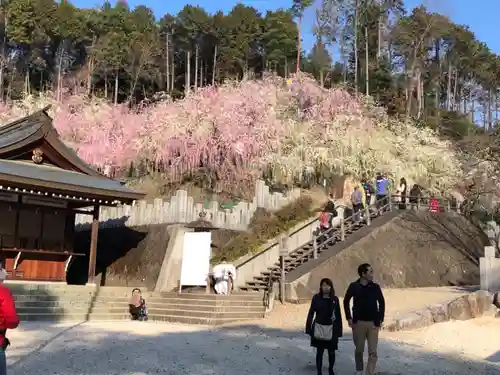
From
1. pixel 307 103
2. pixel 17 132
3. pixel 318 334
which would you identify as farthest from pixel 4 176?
pixel 307 103

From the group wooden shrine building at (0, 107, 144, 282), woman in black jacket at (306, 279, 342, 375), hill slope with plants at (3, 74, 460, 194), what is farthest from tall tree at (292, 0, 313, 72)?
woman in black jacket at (306, 279, 342, 375)

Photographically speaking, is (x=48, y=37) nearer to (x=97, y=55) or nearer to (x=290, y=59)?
(x=97, y=55)

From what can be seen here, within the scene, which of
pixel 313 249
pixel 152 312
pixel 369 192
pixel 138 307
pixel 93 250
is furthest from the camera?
pixel 369 192

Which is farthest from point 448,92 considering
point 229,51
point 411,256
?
point 411,256

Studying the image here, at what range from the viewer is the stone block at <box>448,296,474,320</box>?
14.1 meters

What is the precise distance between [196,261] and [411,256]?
8.04m

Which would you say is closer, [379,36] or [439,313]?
[439,313]

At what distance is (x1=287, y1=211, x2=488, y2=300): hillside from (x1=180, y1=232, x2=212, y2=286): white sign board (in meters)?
2.69

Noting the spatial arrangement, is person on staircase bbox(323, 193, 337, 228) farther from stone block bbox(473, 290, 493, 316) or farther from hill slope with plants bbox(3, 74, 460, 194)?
stone block bbox(473, 290, 493, 316)

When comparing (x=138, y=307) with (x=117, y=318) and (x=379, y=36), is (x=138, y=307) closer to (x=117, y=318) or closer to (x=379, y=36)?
(x=117, y=318)

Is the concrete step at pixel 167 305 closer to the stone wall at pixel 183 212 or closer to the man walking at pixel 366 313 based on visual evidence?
the stone wall at pixel 183 212

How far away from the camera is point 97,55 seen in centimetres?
4453

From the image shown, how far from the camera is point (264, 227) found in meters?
21.6

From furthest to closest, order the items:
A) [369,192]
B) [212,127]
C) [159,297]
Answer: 1. [212,127]
2. [369,192]
3. [159,297]
